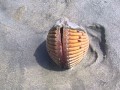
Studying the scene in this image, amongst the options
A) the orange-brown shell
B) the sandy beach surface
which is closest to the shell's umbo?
the orange-brown shell

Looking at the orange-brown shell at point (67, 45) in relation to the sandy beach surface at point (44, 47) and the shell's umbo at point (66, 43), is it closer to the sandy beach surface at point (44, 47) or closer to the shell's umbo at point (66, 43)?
the shell's umbo at point (66, 43)

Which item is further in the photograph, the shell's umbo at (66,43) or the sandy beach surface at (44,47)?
the sandy beach surface at (44,47)

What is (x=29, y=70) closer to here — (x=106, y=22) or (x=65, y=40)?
(x=65, y=40)

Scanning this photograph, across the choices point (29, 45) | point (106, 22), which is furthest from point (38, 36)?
point (106, 22)

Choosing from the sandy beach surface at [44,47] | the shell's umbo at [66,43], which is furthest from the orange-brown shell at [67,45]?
the sandy beach surface at [44,47]

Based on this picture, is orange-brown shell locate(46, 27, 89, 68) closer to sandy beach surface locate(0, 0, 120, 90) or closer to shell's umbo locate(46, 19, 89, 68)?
shell's umbo locate(46, 19, 89, 68)

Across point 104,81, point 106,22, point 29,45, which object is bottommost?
point 104,81
